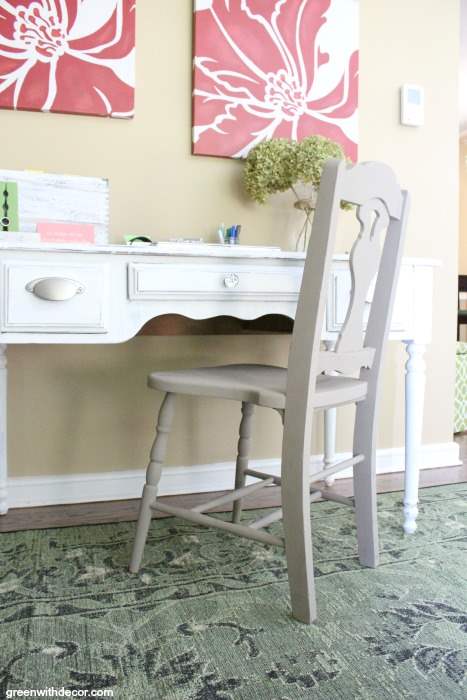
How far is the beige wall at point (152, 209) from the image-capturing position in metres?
2.06

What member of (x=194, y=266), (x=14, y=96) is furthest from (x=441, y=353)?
(x=14, y=96)

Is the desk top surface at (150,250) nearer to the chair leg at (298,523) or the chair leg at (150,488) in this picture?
the chair leg at (150,488)

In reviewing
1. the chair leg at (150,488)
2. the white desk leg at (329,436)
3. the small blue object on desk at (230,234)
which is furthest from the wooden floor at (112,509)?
the small blue object on desk at (230,234)

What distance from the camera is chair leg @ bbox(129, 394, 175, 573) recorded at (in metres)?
1.49

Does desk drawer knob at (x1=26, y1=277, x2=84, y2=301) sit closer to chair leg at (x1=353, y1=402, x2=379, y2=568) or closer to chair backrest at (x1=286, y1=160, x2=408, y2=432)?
chair backrest at (x1=286, y1=160, x2=408, y2=432)

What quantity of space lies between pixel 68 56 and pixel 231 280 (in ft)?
3.42

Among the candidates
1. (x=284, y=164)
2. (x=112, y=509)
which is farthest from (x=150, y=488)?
(x=284, y=164)

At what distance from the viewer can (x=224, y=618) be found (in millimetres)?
1281

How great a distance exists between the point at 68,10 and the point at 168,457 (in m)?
1.55

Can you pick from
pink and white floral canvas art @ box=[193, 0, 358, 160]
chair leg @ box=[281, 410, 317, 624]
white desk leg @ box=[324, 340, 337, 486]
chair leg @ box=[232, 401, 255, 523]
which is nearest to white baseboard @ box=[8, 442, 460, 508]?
white desk leg @ box=[324, 340, 337, 486]

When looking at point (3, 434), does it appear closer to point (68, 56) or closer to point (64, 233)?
point (64, 233)

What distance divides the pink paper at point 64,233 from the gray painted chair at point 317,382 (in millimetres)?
505

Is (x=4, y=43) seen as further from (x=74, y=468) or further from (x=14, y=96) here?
(x=74, y=468)

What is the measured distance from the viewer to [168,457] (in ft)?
7.37
